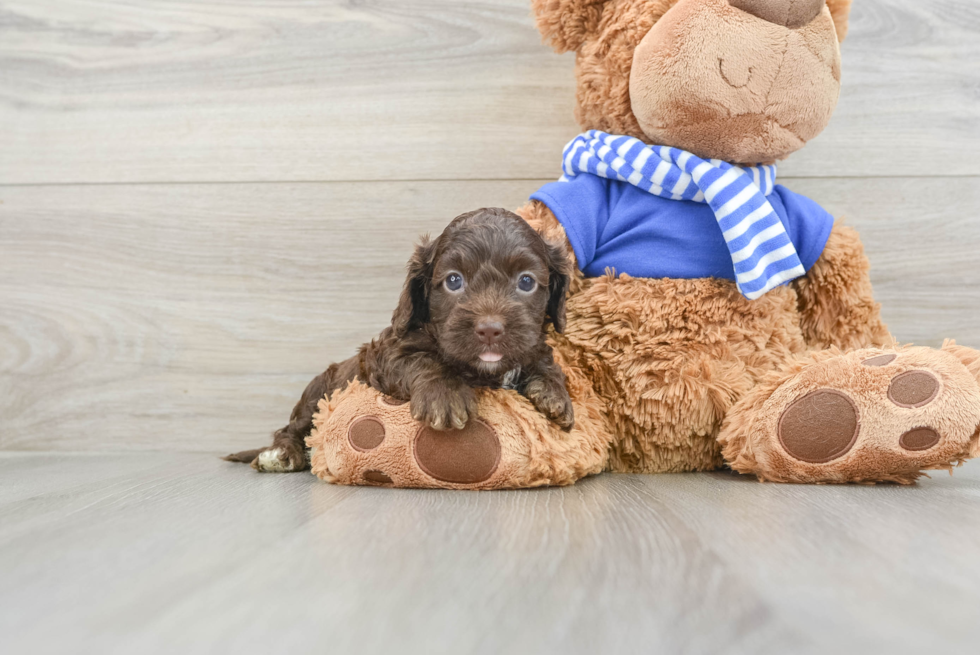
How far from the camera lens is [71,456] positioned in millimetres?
1998

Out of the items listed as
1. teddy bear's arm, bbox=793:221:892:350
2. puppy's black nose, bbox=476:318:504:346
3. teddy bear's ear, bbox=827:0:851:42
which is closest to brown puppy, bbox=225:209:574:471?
puppy's black nose, bbox=476:318:504:346

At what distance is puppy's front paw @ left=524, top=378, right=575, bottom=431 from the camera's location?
53.8 inches

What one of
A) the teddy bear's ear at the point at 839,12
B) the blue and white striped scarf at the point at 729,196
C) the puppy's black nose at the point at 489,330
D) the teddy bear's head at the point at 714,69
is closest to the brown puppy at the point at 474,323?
the puppy's black nose at the point at 489,330

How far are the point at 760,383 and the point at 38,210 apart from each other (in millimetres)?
2085

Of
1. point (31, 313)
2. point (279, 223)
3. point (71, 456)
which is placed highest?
point (279, 223)

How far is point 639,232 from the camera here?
1540 mm

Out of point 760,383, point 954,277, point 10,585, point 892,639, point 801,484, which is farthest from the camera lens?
point 954,277

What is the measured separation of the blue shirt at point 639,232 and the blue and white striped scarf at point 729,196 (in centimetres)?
4

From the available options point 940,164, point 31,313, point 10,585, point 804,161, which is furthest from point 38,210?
point 940,164

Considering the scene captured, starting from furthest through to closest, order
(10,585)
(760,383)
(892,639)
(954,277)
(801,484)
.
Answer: (954,277) → (760,383) → (801,484) → (10,585) → (892,639)

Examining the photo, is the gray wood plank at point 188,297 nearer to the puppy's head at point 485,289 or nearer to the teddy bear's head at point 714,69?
the teddy bear's head at point 714,69

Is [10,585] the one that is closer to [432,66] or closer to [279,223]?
[279,223]

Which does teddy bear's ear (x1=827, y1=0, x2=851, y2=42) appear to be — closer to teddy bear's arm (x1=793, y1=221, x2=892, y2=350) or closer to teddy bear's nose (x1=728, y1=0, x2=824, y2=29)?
teddy bear's nose (x1=728, y1=0, x2=824, y2=29)

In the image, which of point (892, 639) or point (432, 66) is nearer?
point (892, 639)
